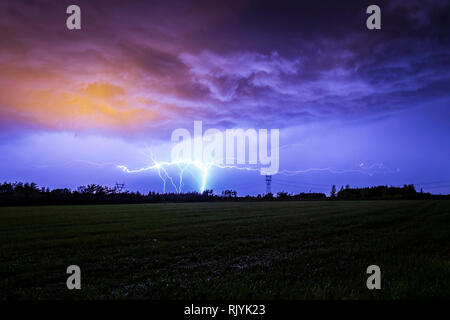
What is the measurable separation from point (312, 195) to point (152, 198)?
107 meters

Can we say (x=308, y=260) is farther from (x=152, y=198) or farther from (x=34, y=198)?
(x=152, y=198)

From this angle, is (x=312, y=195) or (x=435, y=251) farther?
(x=312, y=195)

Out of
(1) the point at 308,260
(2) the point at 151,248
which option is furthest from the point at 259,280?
(2) the point at 151,248

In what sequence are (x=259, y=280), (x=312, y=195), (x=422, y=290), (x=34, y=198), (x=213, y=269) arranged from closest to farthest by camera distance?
(x=422, y=290) → (x=259, y=280) → (x=213, y=269) → (x=34, y=198) → (x=312, y=195)

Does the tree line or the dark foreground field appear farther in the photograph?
the tree line

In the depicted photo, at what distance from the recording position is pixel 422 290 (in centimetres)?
729

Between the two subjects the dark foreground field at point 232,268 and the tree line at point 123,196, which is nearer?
the dark foreground field at point 232,268

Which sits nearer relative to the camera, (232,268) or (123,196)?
(232,268)

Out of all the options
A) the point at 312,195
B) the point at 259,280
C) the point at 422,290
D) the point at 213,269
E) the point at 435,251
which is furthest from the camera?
the point at 312,195
